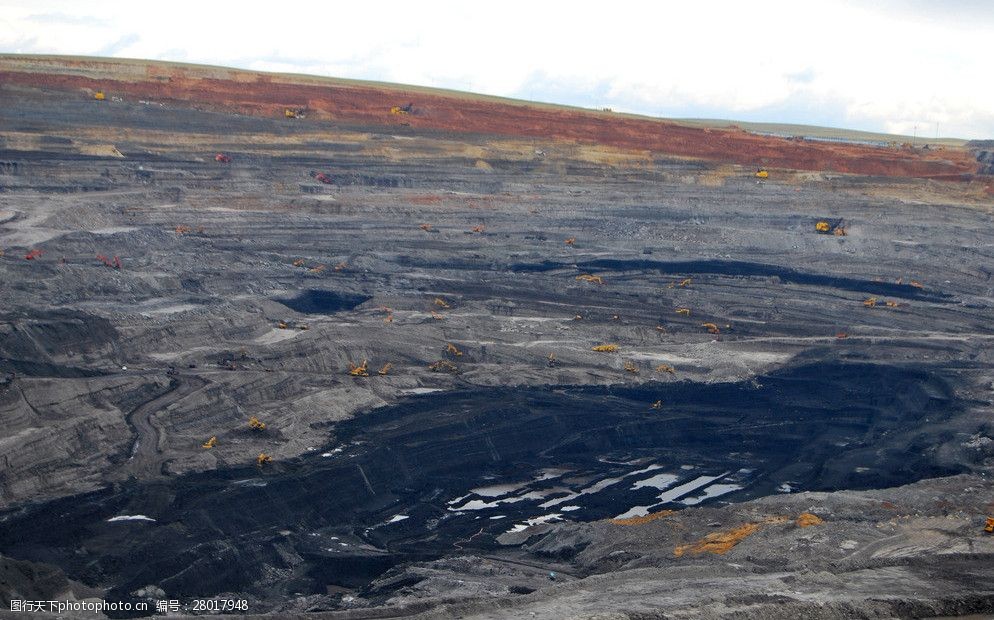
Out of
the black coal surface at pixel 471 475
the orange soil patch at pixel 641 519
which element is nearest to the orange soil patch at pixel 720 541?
the orange soil patch at pixel 641 519

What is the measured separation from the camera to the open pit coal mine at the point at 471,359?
1466 centimetres

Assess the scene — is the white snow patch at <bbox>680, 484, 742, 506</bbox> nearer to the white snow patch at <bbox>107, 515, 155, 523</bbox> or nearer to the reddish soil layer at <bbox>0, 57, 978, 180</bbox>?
the white snow patch at <bbox>107, 515, 155, 523</bbox>

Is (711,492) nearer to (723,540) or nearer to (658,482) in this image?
(658,482)

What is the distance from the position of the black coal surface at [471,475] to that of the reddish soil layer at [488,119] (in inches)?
669

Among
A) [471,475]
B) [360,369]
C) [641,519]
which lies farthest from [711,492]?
[360,369]

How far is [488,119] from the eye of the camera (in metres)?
40.6

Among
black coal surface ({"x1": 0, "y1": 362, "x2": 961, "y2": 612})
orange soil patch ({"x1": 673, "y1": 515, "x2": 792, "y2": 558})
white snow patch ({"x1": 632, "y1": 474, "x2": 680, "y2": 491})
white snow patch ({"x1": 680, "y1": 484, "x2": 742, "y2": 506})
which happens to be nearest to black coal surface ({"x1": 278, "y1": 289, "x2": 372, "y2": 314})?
black coal surface ({"x1": 0, "y1": 362, "x2": 961, "y2": 612})

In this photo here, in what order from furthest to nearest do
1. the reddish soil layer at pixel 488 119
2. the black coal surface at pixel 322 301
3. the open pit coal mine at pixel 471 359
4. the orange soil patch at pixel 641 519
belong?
the reddish soil layer at pixel 488 119
the black coal surface at pixel 322 301
the orange soil patch at pixel 641 519
the open pit coal mine at pixel 471 359

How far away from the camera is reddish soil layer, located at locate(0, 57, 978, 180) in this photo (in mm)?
38719

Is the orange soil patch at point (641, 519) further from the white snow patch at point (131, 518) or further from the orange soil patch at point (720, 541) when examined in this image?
the white snow patch at point (131, 518)

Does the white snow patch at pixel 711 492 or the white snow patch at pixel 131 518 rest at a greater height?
the white snow patch at pixel 131 518

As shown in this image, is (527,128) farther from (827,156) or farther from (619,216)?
(827,156)

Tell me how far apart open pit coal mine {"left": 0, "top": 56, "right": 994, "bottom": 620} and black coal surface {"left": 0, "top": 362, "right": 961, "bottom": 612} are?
0.23 ft

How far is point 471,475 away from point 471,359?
189 inches
